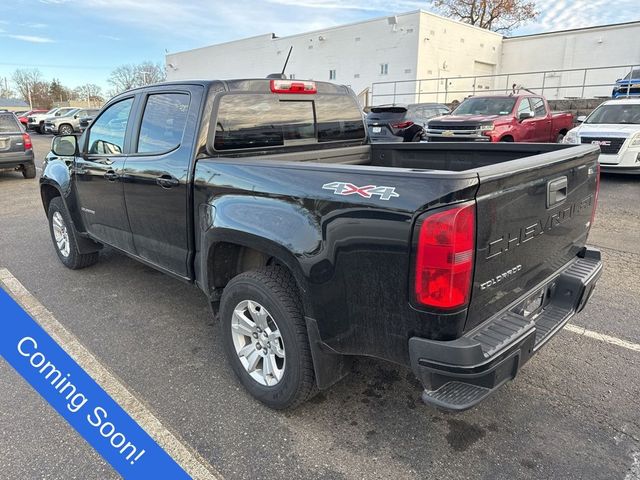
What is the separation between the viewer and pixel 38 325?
13.1 ft

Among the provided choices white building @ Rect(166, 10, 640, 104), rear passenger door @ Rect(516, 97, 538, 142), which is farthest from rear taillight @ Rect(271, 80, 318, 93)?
white building @ Rect(166, 10, 640, 104)

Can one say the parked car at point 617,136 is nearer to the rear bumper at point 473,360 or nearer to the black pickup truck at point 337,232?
the black pickup truck at point 337,232

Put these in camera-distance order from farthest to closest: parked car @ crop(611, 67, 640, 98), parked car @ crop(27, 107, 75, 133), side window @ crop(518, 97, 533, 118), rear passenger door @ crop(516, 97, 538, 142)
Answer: parked car @ crop(27, 107, 75, 133), parked car @ crop(611, 67, 640, 98), side window @ crop(518, 97, 533, 118), rear passenger door @ crop(516, 97, 538, 142)

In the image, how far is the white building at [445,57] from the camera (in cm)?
3083

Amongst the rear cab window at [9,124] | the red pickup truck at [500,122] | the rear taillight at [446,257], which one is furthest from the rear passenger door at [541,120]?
the rear cab window at [9,124]

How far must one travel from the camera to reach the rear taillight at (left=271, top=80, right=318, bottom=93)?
3537mm

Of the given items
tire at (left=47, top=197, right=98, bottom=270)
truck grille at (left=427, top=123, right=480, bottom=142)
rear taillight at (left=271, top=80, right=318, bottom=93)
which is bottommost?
tire at (left=47, top=197, right=98, bottom=270)

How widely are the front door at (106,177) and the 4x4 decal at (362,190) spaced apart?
231cm

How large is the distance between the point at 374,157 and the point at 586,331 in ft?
7.39

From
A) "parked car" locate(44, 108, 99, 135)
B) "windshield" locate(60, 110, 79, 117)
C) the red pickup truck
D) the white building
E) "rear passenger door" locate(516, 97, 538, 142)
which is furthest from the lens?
"windshield" locate(60, 110, 79, 117)

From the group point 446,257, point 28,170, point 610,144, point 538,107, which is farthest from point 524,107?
point 28,170

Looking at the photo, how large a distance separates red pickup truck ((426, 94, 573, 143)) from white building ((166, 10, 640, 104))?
54.7 ft

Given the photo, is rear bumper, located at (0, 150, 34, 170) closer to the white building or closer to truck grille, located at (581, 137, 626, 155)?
truck grille, located at (581, 137, 626, 155)

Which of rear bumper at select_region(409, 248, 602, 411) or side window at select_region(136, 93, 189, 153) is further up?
side window at select_region(136, 93, 189, 153)
